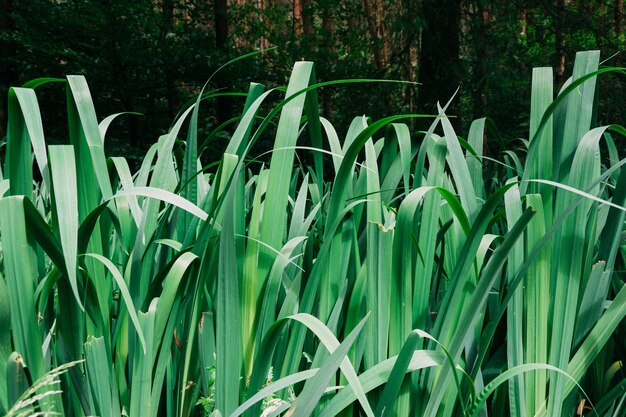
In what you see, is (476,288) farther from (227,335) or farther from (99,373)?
(99,373)

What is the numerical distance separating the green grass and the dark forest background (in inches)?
175

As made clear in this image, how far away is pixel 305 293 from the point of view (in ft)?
2.68

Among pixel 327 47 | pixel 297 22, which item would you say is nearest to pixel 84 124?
pixel 327 47

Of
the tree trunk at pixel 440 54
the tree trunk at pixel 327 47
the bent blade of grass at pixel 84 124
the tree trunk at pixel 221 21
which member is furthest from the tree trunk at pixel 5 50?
the bent blade of grass at pixel 84 124

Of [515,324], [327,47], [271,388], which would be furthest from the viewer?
[327,47]

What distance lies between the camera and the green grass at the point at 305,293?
688 millimetres

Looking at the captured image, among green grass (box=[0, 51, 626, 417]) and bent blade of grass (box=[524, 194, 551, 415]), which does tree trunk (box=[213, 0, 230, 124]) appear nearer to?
green grass (box=[0, 51, 626, 417])

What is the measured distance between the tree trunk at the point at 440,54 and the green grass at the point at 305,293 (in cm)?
470

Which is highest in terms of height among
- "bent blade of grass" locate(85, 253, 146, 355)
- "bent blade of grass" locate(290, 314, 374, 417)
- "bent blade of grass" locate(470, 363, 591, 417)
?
"bent blade of grass" locate(85, 253, 146, 355)

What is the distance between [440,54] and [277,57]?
8.57ft

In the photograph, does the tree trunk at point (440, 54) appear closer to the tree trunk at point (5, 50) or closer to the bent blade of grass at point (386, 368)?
the tree trunk at point (5, 50)

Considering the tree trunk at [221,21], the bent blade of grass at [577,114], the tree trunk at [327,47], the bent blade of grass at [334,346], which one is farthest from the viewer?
the tree trunk at [327,47]

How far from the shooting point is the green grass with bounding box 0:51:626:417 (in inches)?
27.1

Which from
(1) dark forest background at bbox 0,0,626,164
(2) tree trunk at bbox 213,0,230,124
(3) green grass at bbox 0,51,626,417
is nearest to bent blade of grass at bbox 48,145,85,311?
(3) green grass at bbox 0,51,626,417
